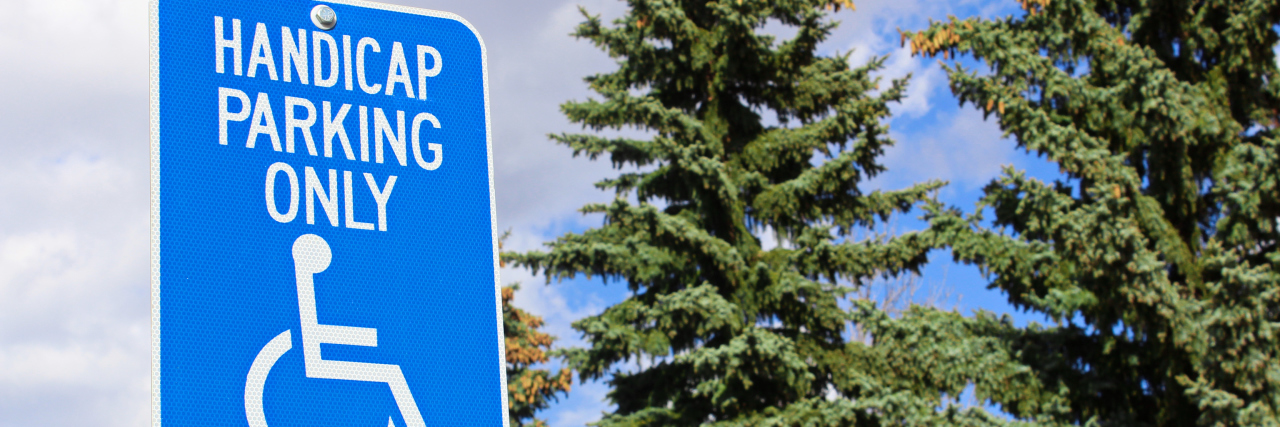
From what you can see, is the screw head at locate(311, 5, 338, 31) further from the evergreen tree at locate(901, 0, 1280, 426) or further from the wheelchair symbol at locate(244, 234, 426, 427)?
the evergreen tree at locate(901, 0, 1280, 426)

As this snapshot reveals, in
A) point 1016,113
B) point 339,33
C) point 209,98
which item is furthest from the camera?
point 1016,113

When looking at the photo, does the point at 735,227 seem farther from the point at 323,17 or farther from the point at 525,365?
the point at 323,17

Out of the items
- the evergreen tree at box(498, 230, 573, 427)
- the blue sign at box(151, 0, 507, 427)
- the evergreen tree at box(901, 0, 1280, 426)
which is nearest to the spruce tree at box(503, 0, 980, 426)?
the evergreen tree at box(901, 0, 1280, 426)

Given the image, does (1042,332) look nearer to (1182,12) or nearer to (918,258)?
(918,258)

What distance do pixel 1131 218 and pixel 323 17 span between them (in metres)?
9.54

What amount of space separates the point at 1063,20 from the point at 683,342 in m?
6.04

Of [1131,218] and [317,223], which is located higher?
[1131,218]

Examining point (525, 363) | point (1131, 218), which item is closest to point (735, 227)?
point (1131, 218)

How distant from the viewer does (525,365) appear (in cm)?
2002

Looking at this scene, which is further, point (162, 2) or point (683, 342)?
point (683, 342)

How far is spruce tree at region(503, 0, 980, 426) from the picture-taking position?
1089 centimetres

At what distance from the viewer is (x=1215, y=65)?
1098 cm

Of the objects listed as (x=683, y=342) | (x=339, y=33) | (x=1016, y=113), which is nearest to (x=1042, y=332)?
(x=1016, y=113)

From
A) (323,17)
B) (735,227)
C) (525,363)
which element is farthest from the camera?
(525,363)
